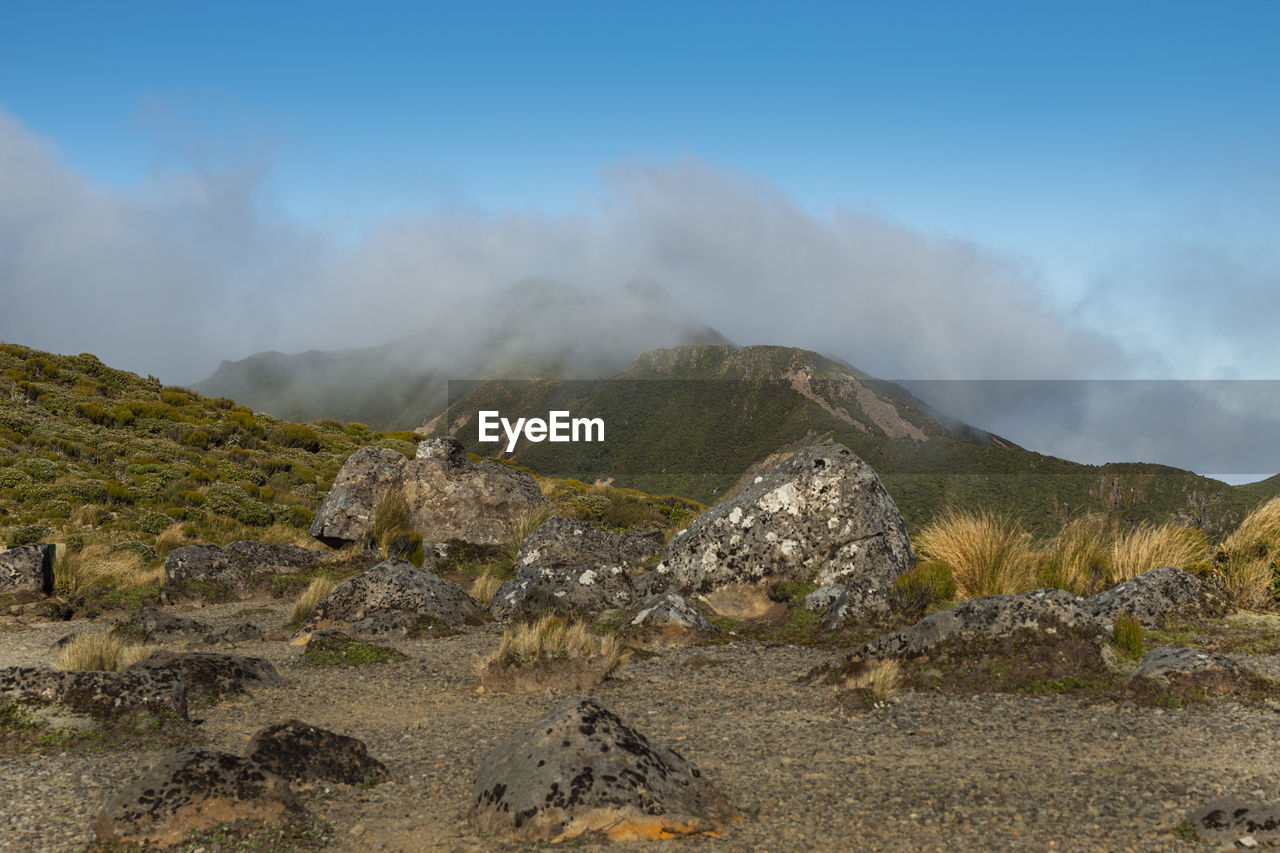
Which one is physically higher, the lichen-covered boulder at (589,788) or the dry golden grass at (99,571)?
the lichen-covered boulder at (589,788)

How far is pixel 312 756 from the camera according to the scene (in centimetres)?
586

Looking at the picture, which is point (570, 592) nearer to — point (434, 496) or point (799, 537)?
point (799, 537)

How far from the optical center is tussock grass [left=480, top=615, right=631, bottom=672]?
355 inches

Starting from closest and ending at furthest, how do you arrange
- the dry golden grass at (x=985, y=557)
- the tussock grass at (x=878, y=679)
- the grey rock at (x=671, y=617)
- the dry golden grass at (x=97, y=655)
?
the tussock grass at (x=878, y=679)
the dry golden grass at (x=97, y=655)
the grey rock at (x=671, y=617)
the dry golden grass at (x=985, y=557)

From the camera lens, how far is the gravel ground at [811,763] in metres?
4.77

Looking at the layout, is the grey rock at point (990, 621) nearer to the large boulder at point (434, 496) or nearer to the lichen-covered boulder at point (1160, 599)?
the lichen-covered boulder at point (1160, 599)

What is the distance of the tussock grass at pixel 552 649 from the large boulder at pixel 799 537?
10.8 feet

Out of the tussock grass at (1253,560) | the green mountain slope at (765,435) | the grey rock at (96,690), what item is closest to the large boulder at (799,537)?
the tussock grass at (1253,560)

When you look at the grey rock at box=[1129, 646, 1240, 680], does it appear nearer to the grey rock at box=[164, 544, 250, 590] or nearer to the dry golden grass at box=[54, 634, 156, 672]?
the dry golden grass at box=[54, 634, 156, 672]

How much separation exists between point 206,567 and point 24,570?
274 cm

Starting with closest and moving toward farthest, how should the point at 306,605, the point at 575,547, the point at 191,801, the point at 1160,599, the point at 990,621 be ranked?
the point at 191,801
the point at 990,621
the point at 1160,599
the point at 306,605
the point at 575,547

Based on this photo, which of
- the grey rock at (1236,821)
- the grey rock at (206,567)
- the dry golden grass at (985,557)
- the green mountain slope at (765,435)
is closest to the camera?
the grey rock at (1236,821)

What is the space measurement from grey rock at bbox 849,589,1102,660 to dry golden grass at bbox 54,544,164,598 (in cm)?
1365

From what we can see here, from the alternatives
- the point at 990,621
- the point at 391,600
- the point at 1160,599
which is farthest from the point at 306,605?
the point at 1160,599
